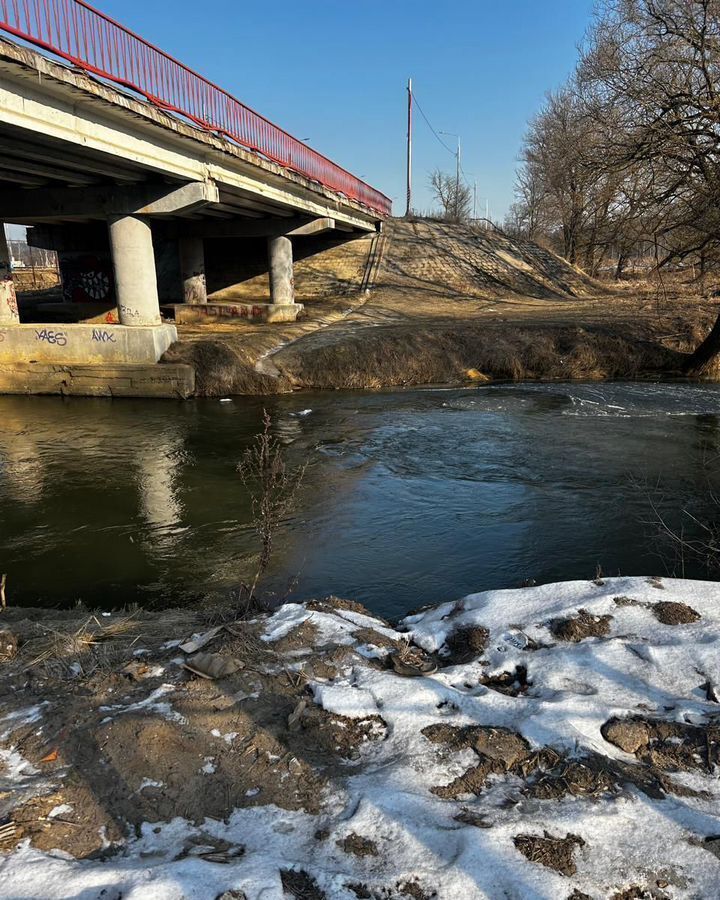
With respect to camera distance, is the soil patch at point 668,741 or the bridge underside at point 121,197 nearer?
the soil patch at point 668,741

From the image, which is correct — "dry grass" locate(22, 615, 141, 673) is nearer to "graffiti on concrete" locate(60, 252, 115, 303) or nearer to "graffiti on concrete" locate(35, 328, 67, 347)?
"graffiti on concrete" locate(35, 328, 67, 347)

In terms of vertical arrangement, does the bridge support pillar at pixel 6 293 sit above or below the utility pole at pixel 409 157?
below

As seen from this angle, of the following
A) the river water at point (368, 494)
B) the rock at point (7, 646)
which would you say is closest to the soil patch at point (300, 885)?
the rock at point (7, 646)

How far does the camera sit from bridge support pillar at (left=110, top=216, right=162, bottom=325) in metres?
17.3

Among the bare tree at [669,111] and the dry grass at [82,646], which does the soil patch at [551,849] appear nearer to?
the dry grass at [82,646]

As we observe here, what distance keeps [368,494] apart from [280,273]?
1876cm

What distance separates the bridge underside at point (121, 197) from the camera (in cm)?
1182

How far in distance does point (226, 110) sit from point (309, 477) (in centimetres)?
1154

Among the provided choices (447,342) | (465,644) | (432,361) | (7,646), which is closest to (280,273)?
(447,342)

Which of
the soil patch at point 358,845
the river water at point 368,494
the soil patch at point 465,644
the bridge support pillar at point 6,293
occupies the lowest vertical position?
the river water at point 368,494

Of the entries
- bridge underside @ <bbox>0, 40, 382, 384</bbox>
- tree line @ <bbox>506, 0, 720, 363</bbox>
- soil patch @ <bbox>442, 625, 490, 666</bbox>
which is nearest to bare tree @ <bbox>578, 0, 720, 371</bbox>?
tree line @ <bbox>506, 0, 720, 363</bbox>

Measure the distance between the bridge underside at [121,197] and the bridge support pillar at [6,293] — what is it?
34mm

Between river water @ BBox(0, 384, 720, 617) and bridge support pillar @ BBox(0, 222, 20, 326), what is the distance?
3162 millimetres

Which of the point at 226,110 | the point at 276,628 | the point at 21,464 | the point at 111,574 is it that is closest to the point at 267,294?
the point at 226,110
